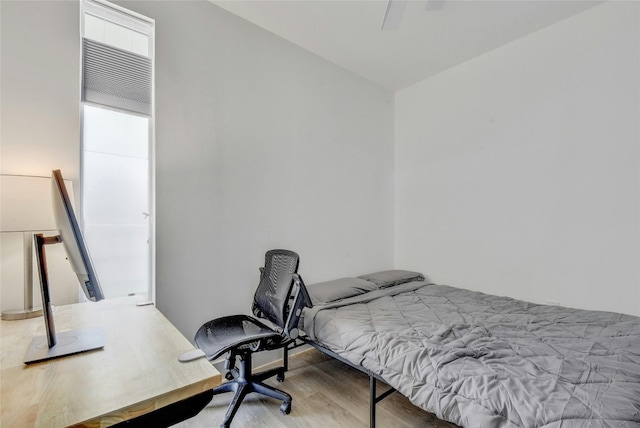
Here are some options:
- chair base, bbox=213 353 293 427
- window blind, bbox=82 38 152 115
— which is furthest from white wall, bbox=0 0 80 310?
chair base, bbox=213 353 293 427

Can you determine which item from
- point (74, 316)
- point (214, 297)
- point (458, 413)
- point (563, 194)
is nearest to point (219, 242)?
point (214, 297)

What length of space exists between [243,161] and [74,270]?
5.49 feet

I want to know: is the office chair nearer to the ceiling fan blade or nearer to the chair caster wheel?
the chair caster wheel

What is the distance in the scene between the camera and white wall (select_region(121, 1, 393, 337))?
7.12ft

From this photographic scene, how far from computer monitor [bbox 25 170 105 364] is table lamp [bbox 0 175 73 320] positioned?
43 cm

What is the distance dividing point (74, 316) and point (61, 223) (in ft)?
2.35

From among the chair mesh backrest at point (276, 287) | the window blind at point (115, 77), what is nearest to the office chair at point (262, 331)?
the chair mesh backrest at point (276, 287)

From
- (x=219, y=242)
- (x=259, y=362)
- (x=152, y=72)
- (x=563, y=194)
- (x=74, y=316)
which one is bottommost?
(x=259, y=362)

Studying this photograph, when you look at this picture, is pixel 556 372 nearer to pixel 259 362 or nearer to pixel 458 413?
pixel 458 413

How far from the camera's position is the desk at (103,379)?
0.69m

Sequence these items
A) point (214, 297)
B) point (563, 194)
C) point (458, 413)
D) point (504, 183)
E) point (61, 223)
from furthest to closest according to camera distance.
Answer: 1. point (504, 183)
2. point (563, 194)
3. point (214, 297)
4. point (458, 413)
5. point (61, 223)

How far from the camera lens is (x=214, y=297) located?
92.7 inches

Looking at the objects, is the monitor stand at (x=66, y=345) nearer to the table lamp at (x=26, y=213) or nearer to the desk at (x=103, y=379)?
the desk at (x=103, y=379)

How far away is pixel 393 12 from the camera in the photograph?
179 centimetres
